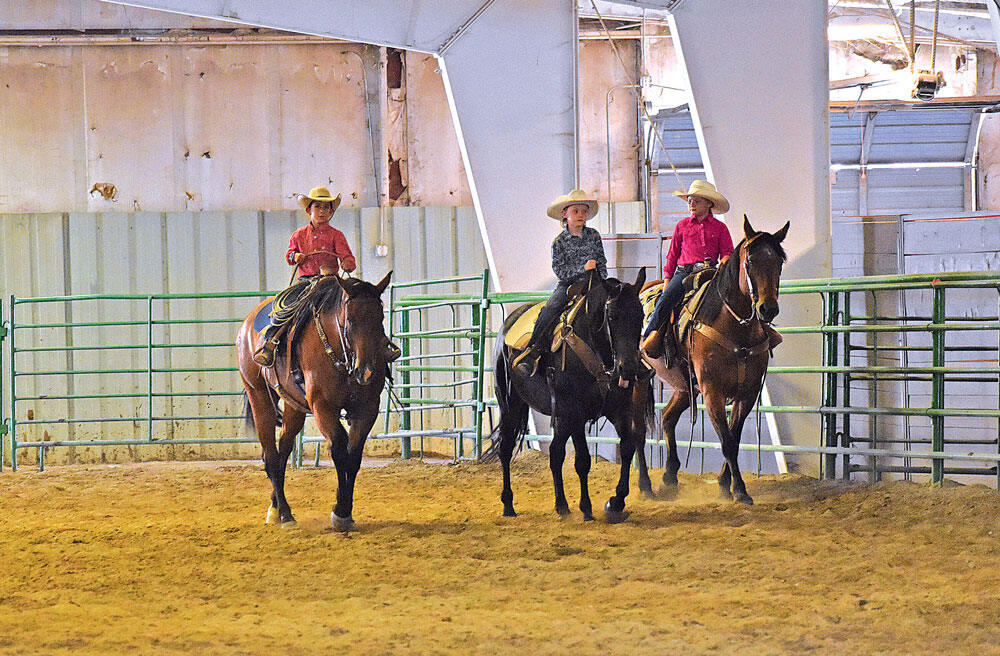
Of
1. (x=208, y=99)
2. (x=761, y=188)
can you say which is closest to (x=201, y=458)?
(x=208, y=99)

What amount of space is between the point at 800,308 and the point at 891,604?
4915mm

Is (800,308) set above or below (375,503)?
above

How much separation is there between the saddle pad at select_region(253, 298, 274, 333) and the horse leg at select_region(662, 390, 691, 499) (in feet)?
9.01

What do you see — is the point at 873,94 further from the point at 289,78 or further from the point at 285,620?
the point at 285,620

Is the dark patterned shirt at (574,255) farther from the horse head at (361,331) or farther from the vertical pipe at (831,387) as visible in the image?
the vertical pipe at (831,387)

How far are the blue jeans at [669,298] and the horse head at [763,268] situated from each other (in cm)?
69

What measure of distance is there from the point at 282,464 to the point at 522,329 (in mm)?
1661

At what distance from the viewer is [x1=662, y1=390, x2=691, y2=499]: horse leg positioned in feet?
23.2

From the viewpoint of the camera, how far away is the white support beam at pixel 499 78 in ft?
31.7

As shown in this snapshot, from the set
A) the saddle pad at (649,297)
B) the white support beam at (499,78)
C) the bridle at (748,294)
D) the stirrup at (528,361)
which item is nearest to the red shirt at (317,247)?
the stirrup at (528,361)

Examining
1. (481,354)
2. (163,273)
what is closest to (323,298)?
(481,354)

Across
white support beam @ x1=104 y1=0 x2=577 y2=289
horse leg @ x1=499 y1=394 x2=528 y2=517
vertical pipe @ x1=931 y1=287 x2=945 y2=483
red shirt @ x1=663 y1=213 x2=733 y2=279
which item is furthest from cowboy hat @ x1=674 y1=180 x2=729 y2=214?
white support beam @ x1=104 y1=0 x2=577 y2=289

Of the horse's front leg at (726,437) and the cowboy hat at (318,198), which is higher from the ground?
the cowboy hat at (318,198)

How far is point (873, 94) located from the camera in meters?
14.8
